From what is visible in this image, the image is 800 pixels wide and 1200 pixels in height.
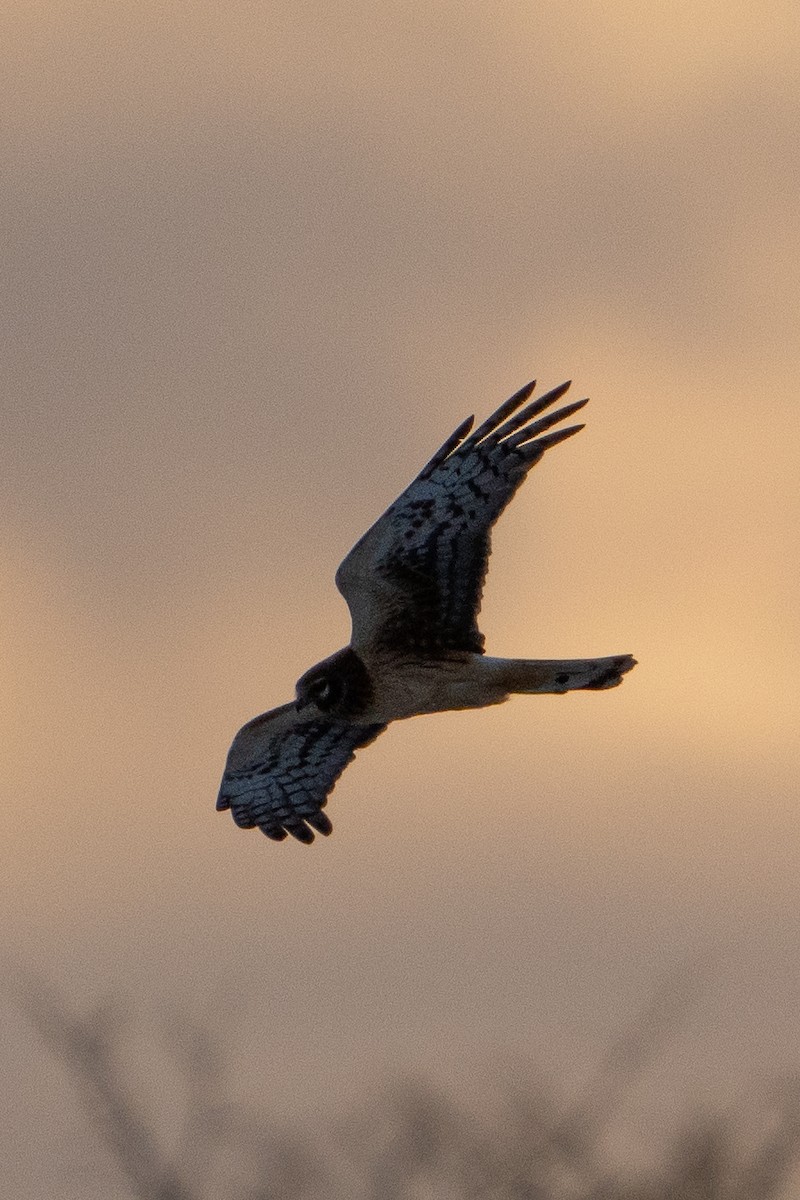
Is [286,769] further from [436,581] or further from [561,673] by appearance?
[561,673]

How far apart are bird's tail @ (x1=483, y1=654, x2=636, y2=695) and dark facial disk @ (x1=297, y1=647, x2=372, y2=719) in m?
0.78

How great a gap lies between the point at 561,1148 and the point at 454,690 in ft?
10.2

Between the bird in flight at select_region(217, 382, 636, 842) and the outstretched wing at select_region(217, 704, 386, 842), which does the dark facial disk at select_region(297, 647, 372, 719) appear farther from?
the outstretched wing at select_region(217, 704, 386, 842)

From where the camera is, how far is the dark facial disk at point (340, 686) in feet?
31.8

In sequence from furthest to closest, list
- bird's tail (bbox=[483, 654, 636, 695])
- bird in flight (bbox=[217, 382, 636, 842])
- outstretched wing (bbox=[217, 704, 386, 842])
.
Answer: outstretched wing (bbox=[217, 704, 386, 842]) < bird in flight (bbox=[217, 382, 636, 842]) < bird's tail (bbox=[483, 654, 636, 695])

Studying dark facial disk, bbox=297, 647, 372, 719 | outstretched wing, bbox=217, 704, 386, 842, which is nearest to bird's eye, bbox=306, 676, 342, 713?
dark facial disk, bbox=297, 647, 372, 719

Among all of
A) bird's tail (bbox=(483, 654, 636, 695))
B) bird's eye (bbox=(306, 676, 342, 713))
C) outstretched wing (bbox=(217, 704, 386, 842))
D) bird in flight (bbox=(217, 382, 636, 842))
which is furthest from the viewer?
outstretched wing (bbox=(217, 704, 386, 842))

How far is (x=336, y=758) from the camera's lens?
1041 cm

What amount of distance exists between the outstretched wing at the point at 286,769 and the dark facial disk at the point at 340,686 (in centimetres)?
41

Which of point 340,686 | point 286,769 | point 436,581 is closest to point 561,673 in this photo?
point 436,581

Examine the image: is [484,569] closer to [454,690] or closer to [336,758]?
[454,690]

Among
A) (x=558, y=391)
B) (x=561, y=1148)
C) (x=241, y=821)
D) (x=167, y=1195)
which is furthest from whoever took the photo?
(x=241, y=821)

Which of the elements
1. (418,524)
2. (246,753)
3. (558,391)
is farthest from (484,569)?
(246,753)

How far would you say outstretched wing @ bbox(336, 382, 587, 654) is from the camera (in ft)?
31.2
